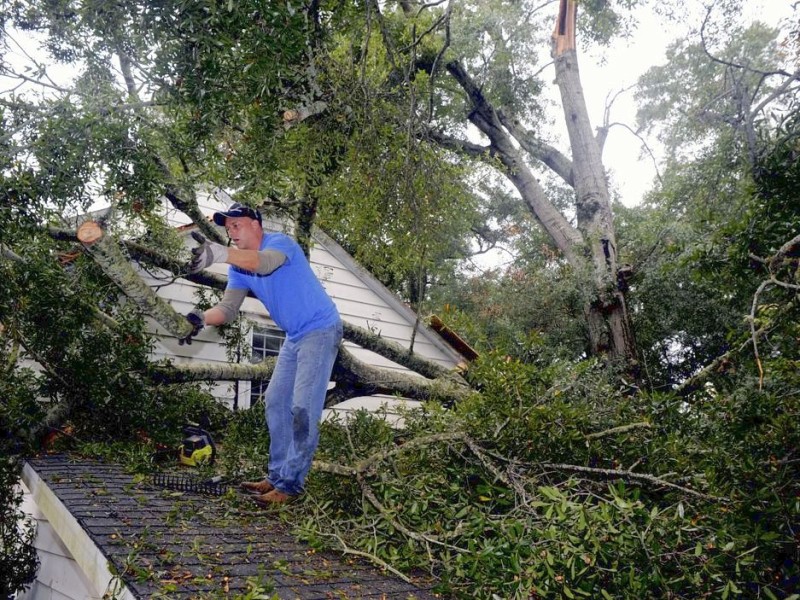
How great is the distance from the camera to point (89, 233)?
3949 millimetres

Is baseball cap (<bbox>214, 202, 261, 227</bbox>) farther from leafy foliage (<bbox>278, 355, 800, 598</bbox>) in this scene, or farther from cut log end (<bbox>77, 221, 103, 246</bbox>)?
leafy foliage (<bbox>278, 355, 800, 598</bbox>)

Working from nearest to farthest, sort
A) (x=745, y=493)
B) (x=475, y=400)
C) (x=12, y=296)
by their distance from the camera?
(x=745, y=493)
(x=475, y=400)
(x=12, y=296)

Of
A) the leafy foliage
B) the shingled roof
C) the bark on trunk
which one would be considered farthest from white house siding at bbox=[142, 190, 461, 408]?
the shingled roof

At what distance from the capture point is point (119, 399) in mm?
5512

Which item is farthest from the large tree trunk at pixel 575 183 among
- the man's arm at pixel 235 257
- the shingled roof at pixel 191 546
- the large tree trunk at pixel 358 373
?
the shingled roof at pixel 191 546

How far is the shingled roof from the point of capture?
2723 mm

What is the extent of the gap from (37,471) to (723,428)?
4.63 metres

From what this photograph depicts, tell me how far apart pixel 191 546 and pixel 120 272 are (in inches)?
75.3

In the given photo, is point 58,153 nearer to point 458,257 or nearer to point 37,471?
point 37,471

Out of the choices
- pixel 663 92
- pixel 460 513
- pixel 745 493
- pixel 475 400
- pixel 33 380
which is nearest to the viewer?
pixel 745 493

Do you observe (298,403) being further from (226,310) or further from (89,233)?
(89,233)

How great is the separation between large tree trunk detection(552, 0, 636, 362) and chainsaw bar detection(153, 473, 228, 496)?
23.1 feet

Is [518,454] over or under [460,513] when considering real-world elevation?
over

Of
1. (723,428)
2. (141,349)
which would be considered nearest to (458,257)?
(141,349)
